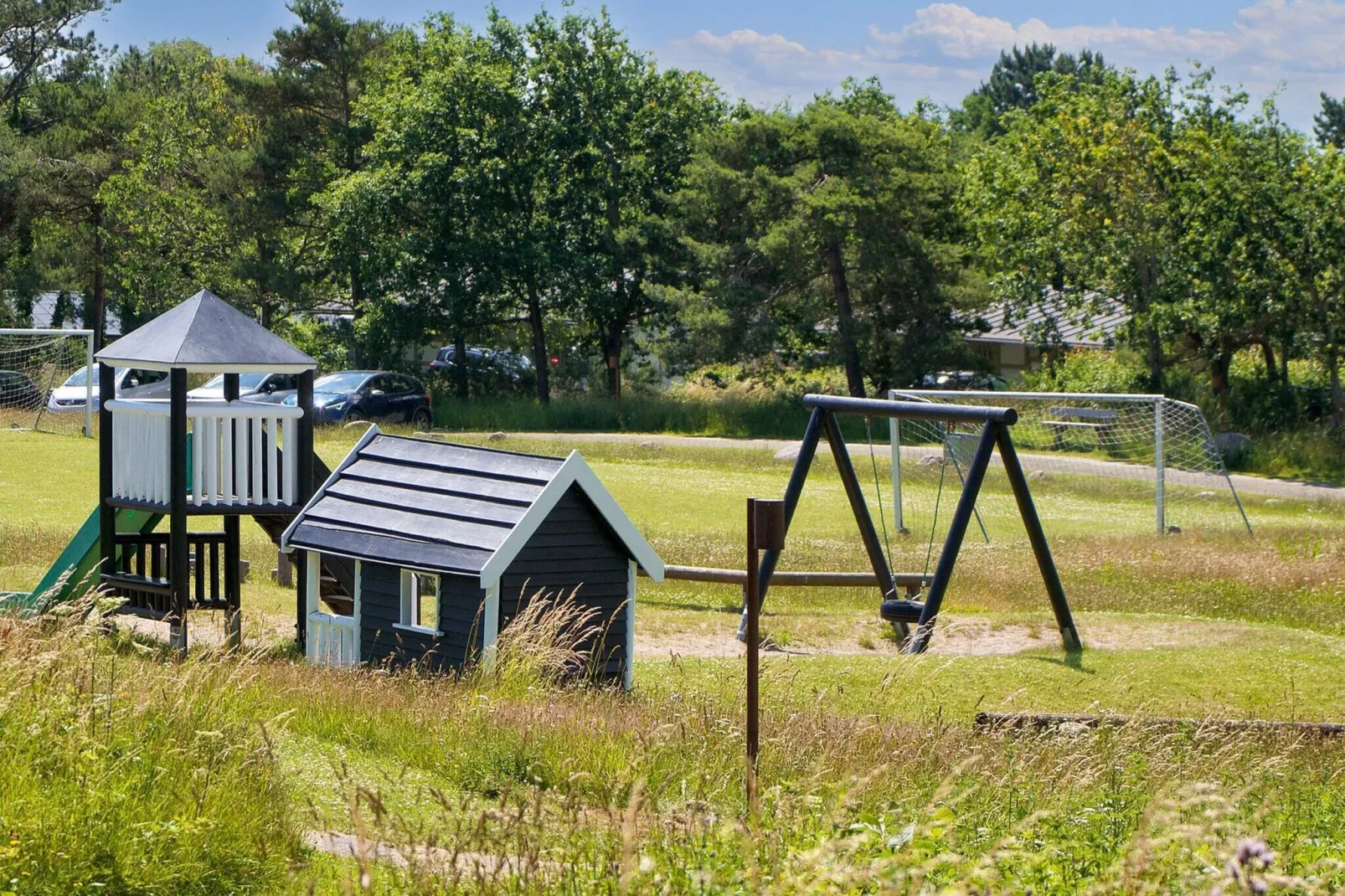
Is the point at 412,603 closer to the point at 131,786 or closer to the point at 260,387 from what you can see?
the point at 131,786

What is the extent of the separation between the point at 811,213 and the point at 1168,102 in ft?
29.4

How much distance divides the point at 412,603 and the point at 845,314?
2983 cm

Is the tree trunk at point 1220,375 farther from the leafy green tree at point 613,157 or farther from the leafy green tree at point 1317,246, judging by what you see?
the leafy green tree at point 613,157

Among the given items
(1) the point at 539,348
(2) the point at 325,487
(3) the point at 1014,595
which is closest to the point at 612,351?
(1) the point at 539,348

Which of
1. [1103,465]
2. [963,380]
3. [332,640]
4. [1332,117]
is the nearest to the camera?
[332,640]

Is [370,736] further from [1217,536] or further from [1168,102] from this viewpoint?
[1168,102]

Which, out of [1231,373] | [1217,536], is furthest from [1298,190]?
[1217,536]

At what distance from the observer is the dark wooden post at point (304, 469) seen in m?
12.8

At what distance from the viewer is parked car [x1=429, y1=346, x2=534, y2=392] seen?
46344mm

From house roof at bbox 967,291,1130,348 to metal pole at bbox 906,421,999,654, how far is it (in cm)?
2641

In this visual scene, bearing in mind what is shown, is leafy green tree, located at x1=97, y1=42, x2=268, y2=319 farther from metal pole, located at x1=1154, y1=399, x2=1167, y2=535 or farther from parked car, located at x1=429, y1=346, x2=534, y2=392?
metal pole, located at x1=1154, y1=399, x2=1167, y2=535

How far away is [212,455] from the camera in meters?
12.6

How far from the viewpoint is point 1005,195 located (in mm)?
41906

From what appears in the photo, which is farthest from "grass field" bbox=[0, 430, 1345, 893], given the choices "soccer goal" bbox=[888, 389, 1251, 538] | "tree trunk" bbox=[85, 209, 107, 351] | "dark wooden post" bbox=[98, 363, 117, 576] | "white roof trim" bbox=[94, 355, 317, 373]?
"tree trunk" bbox=[85, 209, 107, 351]
